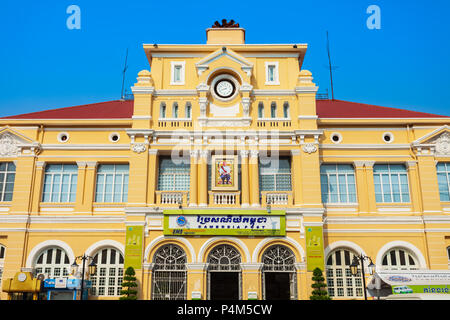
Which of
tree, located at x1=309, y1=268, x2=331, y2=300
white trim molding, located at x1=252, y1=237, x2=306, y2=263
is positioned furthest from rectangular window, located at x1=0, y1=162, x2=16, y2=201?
tree, located at x1=309, y1=268, x2=331, y2=300

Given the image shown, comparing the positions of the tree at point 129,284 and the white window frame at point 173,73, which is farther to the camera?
the white window frame at point 173,73

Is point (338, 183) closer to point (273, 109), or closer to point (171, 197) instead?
point (273, 109)

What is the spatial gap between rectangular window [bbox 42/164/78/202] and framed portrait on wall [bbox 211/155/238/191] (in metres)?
8.86

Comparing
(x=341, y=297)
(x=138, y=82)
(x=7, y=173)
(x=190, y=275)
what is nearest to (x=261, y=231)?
(x=190, y=275)

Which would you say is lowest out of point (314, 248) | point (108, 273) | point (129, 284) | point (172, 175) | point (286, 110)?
point (129, 284)

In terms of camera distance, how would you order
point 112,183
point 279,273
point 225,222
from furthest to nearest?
point 112,183, point 279,273, point 225,222

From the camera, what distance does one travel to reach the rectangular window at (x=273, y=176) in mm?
25672

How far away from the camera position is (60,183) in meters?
26.1

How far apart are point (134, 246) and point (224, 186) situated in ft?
19.7

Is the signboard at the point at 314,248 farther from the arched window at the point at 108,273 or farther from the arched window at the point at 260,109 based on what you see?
the arched window at the point at 108,273

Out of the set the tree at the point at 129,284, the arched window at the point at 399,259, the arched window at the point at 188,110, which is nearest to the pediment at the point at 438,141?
the arched window at the point at 399,259

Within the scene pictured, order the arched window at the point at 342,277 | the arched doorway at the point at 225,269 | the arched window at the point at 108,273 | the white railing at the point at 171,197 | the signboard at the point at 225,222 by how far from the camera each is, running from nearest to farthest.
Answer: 1. the arched doorway at the point at 225,269
2. the signboard at the point at 225,222
3. the arched window at the point at 342,277
4. the arched window at the point at 108,273
5. the white railing at the point at 171,197

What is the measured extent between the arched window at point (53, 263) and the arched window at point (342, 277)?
15.3m

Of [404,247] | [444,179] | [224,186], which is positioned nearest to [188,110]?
[224,186]
